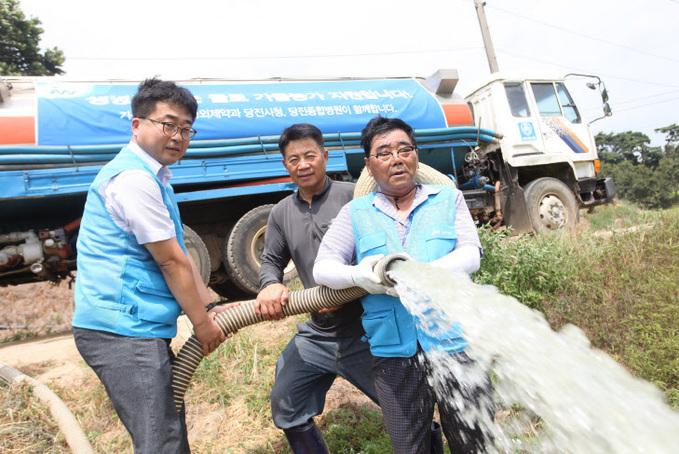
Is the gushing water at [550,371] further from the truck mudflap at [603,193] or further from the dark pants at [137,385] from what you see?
the truck mudflap at [603,193]

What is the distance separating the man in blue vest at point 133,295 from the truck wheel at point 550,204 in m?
7.03

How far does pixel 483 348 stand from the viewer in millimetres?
1536

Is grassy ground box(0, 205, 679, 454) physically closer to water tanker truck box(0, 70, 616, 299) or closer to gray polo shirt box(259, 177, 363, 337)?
gray polo shirt box(259, 177, 363, 337)

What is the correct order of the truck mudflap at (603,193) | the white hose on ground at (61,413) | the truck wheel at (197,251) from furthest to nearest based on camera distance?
the truck mudflap at (603,193)
the truck wheel at (197,251)
the white hose on ground at (61,413)

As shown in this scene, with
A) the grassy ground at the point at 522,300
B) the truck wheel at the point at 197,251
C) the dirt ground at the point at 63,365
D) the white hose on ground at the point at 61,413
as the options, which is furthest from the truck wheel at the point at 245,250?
the white hose on ground at the point at 61,413

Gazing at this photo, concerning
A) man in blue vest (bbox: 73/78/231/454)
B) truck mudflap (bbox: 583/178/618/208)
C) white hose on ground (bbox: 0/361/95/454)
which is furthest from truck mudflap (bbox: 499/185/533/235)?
man in blue vest (bbox: 73/78/231/454)

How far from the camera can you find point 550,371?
3.89 feet

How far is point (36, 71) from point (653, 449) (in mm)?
13939

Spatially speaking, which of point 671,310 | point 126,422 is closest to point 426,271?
point 126,422

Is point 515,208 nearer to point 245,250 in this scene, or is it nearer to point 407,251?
point 245,250

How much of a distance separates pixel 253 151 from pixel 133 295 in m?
4.23

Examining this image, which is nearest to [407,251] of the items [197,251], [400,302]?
[400,302]

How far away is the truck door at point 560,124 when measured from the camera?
7922 millimetres

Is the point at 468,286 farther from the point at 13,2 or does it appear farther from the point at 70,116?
the point at 13,2
